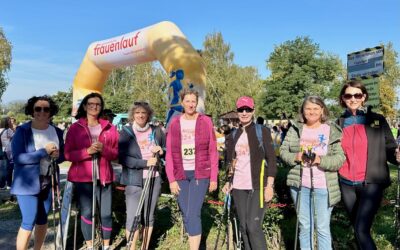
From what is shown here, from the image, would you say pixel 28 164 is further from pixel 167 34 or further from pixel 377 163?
pixel 167 34

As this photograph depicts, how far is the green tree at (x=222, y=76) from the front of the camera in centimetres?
4202

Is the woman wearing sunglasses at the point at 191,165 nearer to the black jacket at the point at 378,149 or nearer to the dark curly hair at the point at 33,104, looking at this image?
the dark curly hair at the point at 33,104

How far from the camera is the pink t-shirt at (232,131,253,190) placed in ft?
13.3

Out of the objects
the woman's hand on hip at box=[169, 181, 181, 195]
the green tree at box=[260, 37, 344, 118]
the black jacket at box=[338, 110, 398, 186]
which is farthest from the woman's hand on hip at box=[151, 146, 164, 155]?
the green tree at box=[260, 37, 344, 118]

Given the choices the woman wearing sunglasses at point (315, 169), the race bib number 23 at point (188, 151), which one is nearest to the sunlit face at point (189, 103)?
the race bib number 23 at point (188, 151)

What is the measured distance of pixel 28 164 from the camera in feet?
13.4

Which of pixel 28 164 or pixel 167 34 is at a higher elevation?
pixel 167 34

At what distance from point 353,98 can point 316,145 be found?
0.61 metres

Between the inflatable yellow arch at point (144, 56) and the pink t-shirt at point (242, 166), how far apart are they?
566 cm

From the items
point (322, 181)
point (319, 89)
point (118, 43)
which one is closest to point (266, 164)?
point (322, 181)

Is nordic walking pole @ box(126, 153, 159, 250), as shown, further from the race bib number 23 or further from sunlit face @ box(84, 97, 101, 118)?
sunlit face @ box(84, 97, 101, 118)

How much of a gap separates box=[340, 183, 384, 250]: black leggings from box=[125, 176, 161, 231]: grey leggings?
2.15 m

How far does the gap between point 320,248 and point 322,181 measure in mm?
664

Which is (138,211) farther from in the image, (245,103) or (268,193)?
(245,103)
